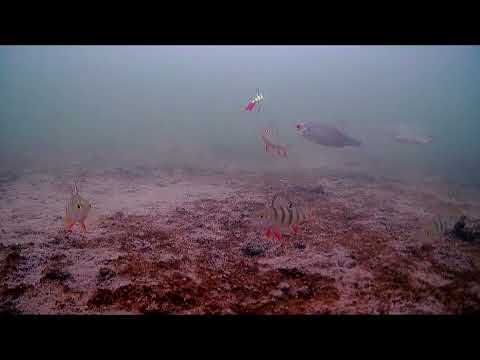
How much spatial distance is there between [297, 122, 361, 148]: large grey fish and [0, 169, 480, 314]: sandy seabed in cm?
198

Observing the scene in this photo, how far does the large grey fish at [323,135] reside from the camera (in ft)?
24.1

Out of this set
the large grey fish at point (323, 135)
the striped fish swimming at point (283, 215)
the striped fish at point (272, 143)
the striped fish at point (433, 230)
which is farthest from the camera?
the large grey fish at point (323, 135)

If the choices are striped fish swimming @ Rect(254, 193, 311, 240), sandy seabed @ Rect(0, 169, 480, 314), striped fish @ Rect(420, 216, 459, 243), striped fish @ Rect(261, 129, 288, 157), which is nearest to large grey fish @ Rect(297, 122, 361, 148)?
sandy seabed @ Rect(0, 169, 480, 314)

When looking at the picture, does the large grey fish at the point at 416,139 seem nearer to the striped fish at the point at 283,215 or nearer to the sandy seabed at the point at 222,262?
the sandy seabed at the point at 222,262

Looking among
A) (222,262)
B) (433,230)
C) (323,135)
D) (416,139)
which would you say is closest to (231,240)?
(222,262)

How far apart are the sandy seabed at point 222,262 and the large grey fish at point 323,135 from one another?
6.50 ft

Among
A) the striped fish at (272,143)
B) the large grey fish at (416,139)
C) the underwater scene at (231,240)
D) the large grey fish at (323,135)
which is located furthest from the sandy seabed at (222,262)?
the large grey fish at (416,139)

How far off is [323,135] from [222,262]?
203 inches

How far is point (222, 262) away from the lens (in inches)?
146

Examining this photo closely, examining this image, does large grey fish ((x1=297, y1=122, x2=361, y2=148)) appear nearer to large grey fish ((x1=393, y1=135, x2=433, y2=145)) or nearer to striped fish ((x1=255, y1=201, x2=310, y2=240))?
striped fish ((x1=255, y1=201, x2=310, y2=240))

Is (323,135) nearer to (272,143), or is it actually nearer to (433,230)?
(272,143)
